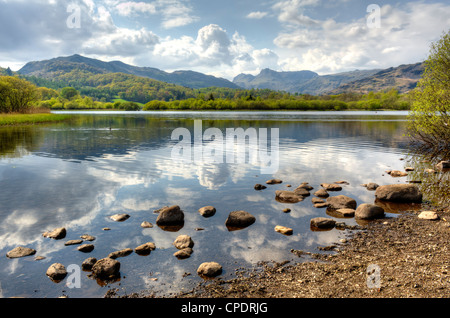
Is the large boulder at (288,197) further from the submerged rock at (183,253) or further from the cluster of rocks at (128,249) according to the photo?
the submerged rock at (183,253)

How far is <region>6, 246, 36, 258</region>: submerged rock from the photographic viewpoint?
13834 mm

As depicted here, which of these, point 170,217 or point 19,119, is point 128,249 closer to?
point 170,217

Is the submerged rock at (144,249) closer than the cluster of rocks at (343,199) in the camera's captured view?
Yes

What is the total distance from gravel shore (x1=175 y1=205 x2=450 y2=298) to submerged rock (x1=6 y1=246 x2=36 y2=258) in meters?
8.95

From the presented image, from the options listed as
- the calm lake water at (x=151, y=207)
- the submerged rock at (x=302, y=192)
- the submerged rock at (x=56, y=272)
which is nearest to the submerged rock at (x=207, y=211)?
the calm lake water at (x=151, y=207)

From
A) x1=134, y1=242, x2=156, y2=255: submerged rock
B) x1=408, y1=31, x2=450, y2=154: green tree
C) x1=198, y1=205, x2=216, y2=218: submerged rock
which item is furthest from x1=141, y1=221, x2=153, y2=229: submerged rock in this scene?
x1=408, y1=31, x2=450, y2=154: green tree

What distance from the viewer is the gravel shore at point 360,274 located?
411 inches

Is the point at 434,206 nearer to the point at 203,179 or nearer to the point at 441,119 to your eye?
the point at 203,179

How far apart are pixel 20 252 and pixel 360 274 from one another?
54.4 feet

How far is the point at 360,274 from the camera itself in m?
11.8

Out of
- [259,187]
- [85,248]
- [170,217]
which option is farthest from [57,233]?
[259,187]

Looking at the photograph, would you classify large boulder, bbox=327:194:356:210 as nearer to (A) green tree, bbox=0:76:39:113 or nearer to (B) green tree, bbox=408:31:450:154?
(B) green tree, bbox=408:31:450:154

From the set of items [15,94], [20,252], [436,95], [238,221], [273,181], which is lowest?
[20,252]

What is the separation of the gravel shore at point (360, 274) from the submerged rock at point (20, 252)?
8950 mm
